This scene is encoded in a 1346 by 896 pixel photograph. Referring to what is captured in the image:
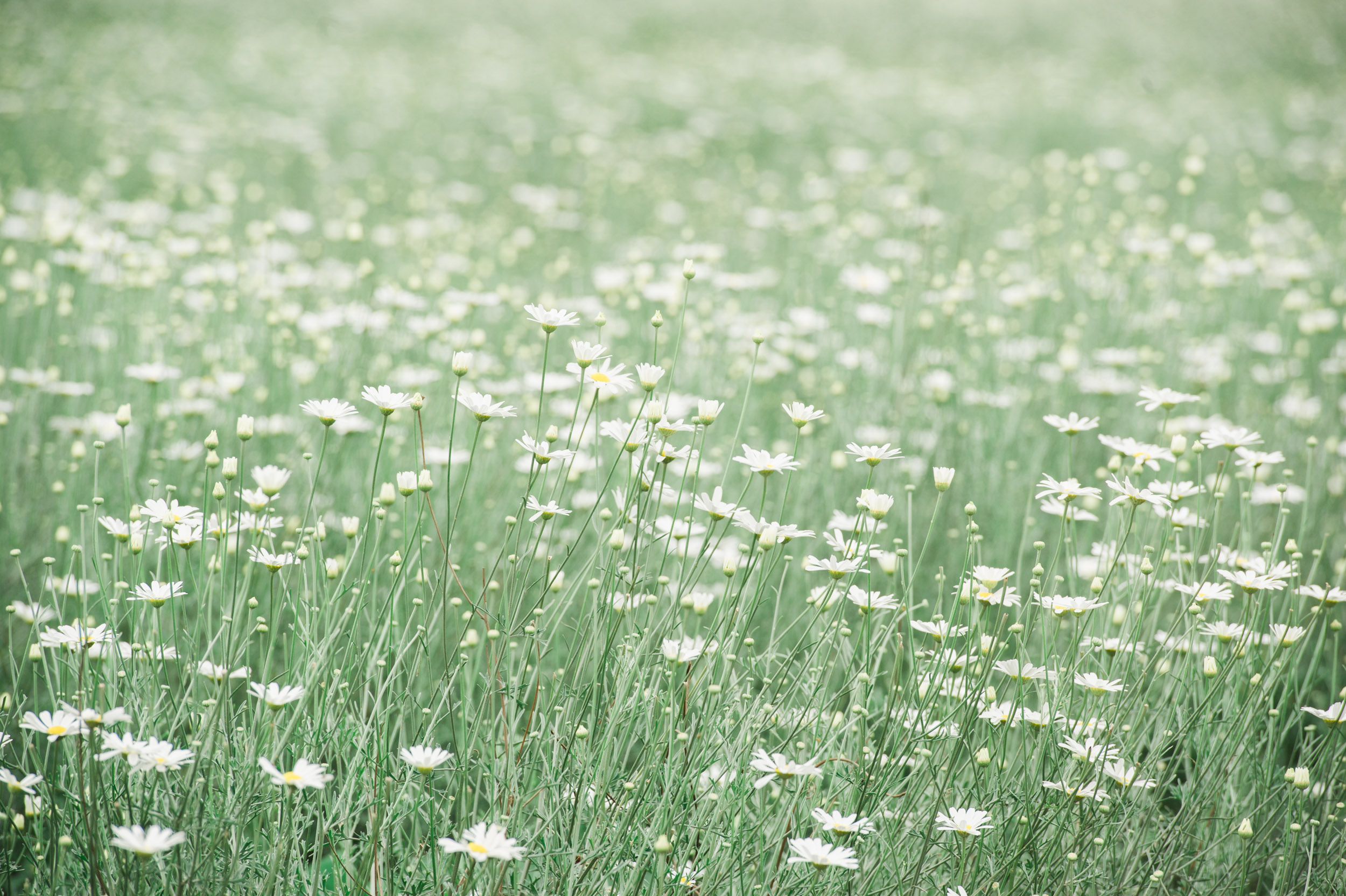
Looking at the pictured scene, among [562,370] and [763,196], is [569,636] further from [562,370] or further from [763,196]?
[763,196]

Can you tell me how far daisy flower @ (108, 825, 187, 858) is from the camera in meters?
1.17

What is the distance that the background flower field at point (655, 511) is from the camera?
149cm

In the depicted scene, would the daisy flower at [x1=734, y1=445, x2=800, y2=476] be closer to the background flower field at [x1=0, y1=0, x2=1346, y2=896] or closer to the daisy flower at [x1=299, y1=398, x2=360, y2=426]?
the background flower field at [x1=0, y1=0, x2=1346, y2=896]

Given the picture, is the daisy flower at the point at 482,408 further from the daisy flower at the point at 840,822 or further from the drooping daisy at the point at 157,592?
the daisy flower at the point at 840,822

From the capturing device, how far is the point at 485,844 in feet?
4.18

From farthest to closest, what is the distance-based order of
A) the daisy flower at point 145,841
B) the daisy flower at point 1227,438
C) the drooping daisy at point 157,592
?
the daisy flower at point 1227,438, the drooping daisy at point 157,592, the daisy flower at point 145,841

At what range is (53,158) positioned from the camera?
236 inches

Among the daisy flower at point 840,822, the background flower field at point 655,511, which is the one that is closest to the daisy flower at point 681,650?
the background flower field at point 655,511

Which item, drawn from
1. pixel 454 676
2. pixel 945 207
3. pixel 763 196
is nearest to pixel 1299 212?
pixel 945 207

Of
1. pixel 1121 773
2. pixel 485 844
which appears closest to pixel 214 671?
pixel 485 844

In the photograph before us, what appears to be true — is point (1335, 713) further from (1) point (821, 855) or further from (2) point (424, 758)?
(2) point (424, 758)

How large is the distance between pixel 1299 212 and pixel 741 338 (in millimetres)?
4631

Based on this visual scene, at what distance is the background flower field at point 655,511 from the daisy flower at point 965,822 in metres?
0.01

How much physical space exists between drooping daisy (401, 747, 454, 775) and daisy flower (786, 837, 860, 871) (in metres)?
0.47
